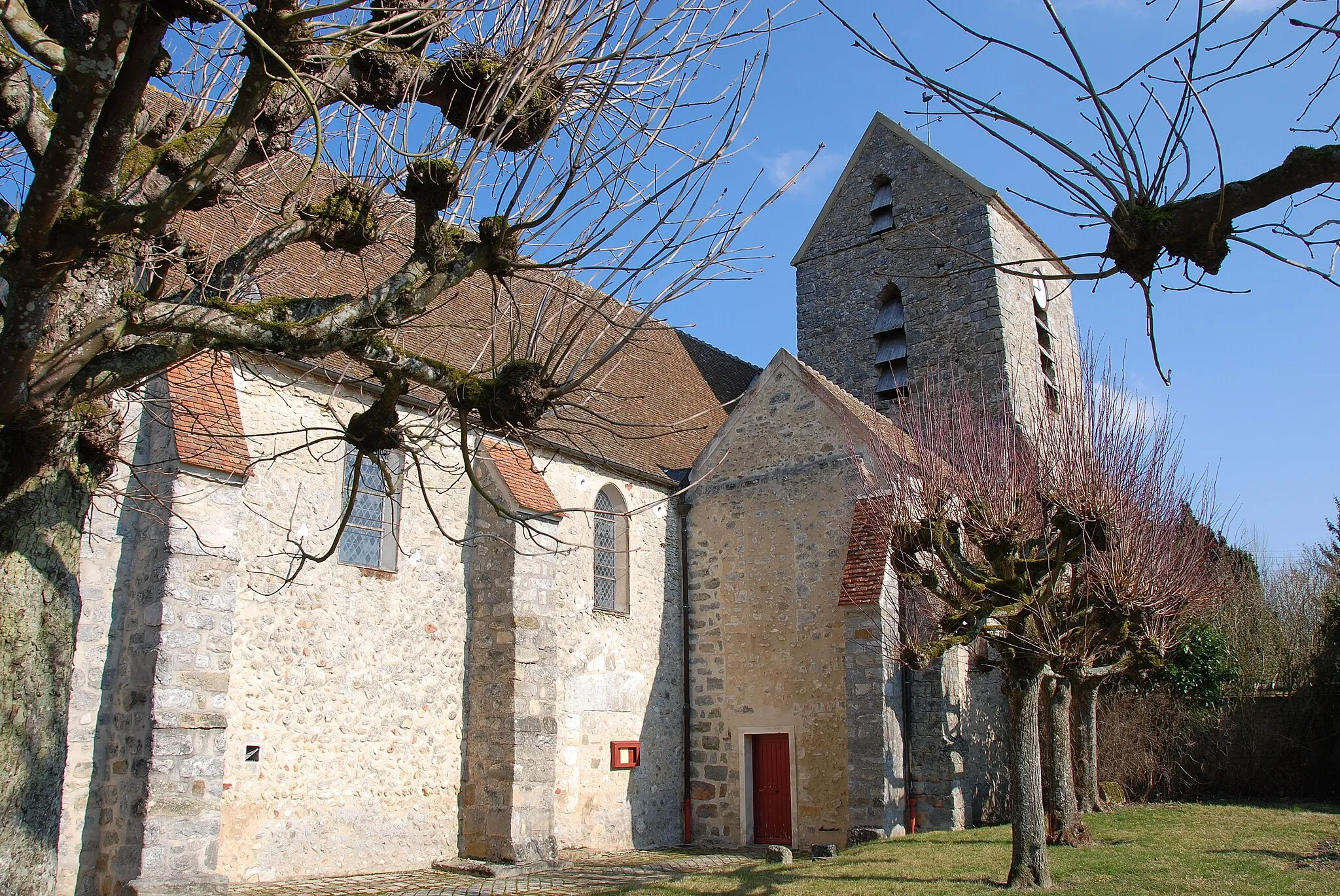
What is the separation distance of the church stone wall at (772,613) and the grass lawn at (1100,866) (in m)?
1.85

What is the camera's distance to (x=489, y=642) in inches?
472

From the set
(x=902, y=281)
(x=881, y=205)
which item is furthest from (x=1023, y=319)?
(x=881, y=205)

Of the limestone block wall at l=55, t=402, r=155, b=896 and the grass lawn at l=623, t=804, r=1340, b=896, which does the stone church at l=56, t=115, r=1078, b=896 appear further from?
the grass lawn at l=623, t=804, r=1340, b=896

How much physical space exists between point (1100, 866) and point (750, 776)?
541 centimetres

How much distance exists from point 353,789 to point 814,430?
25.1 ft

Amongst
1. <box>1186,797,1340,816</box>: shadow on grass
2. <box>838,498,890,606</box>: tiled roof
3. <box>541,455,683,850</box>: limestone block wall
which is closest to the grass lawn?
<box>1186,797,1340,816</box>: shadow on grass

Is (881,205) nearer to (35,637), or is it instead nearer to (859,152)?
(859,152)

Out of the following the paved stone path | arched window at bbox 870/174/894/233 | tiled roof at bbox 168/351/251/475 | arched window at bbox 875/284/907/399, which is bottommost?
the paved stone path

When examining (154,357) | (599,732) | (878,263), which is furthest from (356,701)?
(878,263)

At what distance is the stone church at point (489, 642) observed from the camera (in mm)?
8773

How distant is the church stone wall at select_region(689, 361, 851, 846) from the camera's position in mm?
13242

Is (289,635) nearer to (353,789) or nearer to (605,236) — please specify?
(353,789)

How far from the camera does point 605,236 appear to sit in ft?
17.4

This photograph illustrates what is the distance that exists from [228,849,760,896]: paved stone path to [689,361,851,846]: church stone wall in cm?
155
